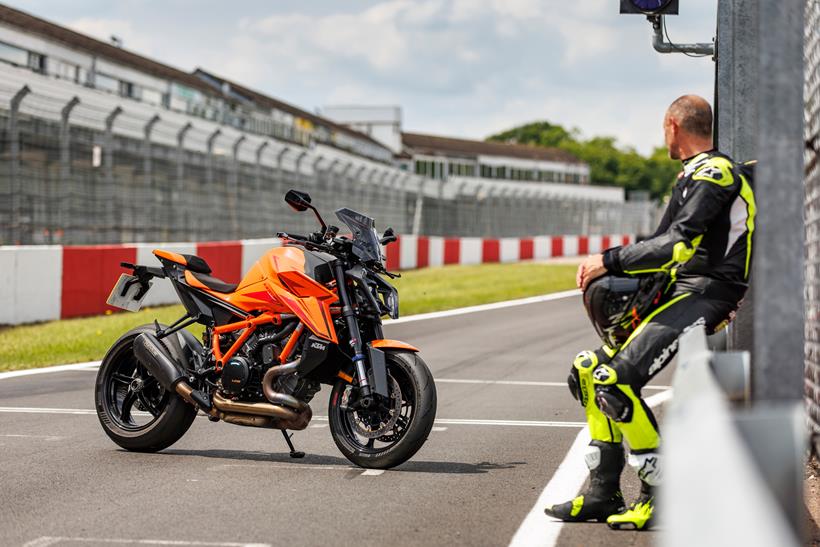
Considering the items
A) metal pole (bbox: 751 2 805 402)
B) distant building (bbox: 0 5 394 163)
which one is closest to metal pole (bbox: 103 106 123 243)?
metal pole (bbox: 751 2 805 402)

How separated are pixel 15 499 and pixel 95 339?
7.85 m

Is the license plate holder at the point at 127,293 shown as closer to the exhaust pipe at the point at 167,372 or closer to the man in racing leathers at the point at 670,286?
the exhaust pipe at the point at 167,372

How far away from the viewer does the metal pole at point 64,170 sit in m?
17.6

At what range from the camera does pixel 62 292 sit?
15.3m

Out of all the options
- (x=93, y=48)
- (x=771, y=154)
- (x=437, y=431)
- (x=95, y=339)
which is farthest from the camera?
(x=93, y=48)

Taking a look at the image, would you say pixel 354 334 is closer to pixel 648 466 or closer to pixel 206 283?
pixel 206 283

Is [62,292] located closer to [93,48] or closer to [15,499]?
[15,499]

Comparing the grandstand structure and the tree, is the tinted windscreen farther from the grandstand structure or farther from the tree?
the tree

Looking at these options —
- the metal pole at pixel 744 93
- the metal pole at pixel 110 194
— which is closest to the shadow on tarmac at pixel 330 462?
the metal pole at pixel 744 93

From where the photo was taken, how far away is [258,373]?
667cm

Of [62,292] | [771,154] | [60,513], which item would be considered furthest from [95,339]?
[771,154]

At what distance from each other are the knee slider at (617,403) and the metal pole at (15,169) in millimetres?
12770

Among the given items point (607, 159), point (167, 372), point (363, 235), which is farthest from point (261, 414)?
point (607, 159)

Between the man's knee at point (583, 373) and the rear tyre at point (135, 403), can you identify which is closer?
the man's knee at point (583, 373)
